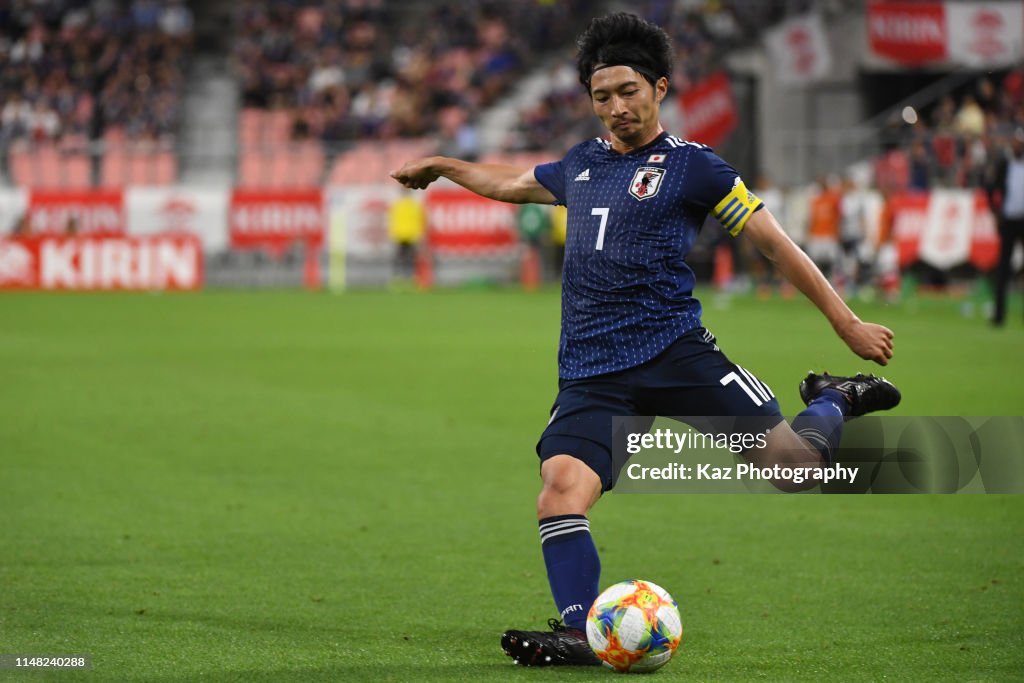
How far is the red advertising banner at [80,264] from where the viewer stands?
3212cm

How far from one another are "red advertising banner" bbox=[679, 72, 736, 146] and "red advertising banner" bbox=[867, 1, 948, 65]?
3204mm

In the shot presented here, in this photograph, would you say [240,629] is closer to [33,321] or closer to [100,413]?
[100,413]

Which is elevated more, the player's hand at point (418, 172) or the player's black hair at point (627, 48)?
the player's black hair at point (627, 48)

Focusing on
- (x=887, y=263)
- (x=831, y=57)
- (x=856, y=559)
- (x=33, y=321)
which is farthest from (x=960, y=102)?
(x=856, y=559)

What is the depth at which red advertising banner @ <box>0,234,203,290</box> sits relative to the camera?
105 ft

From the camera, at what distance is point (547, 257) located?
35281 millimetres

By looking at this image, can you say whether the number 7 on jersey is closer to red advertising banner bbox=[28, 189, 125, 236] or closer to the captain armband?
the captain armband

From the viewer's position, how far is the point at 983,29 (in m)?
32.2

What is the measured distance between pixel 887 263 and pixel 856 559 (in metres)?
20.8

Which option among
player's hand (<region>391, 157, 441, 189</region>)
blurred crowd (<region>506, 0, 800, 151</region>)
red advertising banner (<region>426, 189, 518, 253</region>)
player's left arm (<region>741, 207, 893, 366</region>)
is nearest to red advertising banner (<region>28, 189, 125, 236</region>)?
red advertising banner (<region>426, 189, 518, 253</region>)

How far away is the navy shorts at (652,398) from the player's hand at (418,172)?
1.14 meters

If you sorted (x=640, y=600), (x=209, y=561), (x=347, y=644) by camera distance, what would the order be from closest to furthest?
(x=640, y=600) → (x=347, y=644) → (x=209, y=561)

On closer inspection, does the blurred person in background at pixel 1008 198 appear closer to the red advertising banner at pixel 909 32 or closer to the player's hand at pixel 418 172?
the red advertising banner at pixel 909 32

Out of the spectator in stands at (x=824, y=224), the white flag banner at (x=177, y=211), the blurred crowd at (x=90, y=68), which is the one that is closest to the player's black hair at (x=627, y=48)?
the spectator in stands at (x=824, y=224)
